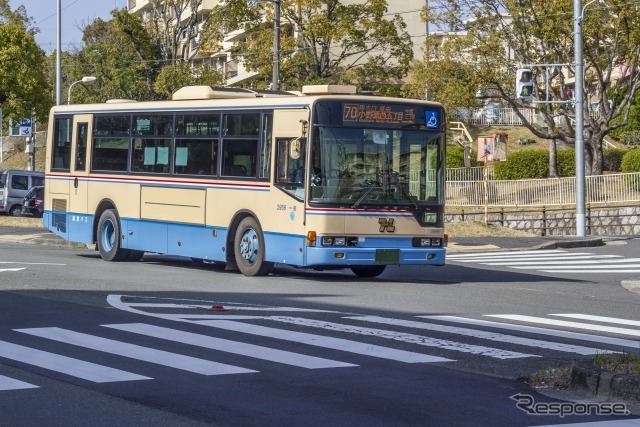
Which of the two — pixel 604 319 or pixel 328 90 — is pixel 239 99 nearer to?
pixel 328 90

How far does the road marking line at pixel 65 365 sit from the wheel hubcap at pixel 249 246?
9.25 m

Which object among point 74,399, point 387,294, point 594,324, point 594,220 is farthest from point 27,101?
point 74,399

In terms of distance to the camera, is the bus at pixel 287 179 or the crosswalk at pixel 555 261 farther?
the crosswalk at pixel 555 261

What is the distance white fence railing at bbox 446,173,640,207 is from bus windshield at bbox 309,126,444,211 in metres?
25.8

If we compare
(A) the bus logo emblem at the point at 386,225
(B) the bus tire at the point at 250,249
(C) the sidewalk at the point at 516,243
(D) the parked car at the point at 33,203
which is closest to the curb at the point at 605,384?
(A) the bus logo emblem at the point at 386,225

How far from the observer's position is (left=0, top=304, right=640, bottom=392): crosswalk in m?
9.96

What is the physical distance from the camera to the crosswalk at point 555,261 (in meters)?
24.3

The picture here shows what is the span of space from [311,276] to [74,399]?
1307 cm

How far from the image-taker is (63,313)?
44.8 ft

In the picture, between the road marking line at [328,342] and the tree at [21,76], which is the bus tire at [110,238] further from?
the tree at [21,76]

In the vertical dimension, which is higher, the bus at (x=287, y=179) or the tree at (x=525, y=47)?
the tree at (x=525, y=47)

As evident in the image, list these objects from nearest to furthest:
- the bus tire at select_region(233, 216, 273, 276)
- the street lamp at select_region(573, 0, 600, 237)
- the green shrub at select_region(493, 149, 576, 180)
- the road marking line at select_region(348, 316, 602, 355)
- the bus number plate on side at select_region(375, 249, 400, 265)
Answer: the road marking line at select_region(348, 316, 602, 355) → the bus number plate on side at select_region(375, 249, 400, 265) → the bus tire at select_region(233, 216, 273, 276) → the street lamp at select_region(573, 0, 600, 237) → the green shrub at select_region(493, 149, 576, 180)

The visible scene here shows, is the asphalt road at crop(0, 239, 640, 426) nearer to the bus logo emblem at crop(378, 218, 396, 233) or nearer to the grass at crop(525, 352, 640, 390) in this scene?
the grass at crop(525, 352, 640, 390)

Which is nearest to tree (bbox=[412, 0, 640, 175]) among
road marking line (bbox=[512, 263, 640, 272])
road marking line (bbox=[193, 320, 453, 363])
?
road marking line (bbox=[512, 263, 640, 272])
